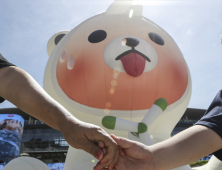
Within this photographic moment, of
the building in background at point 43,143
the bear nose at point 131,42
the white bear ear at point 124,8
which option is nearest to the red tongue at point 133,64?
the bear nose at point 131,42

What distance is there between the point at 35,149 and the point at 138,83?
2231cm

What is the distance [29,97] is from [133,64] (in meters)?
1.90

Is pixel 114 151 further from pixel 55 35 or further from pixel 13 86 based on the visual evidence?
pixel 55 35

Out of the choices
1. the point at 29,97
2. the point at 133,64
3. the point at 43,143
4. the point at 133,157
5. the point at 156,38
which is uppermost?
the point at 156,38

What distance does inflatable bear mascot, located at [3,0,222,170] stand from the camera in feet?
9.35

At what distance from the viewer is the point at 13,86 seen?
1.23m

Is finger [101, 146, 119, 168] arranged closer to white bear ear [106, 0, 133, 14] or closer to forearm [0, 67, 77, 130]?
forearm [0, 67, 77, 130]

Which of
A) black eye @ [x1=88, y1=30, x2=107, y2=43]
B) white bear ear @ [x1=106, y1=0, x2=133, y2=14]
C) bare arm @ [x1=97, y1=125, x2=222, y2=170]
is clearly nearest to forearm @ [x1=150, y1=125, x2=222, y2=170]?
bare arm @ [x1=97, y1=125, x2=222, y2=170]

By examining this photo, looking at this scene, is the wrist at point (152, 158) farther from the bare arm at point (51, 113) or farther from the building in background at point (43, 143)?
the building in background at point (43, 143)

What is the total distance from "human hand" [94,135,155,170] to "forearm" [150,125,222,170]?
0.15 ft

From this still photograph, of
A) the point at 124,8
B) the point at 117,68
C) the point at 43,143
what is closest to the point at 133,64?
the point at 117,68

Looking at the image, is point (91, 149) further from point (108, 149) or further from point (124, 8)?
point (124, 8)

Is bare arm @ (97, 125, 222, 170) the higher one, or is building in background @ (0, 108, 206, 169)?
bare arm @ (97, 125, 222, 170)

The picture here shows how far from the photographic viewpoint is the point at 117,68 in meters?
2.92
